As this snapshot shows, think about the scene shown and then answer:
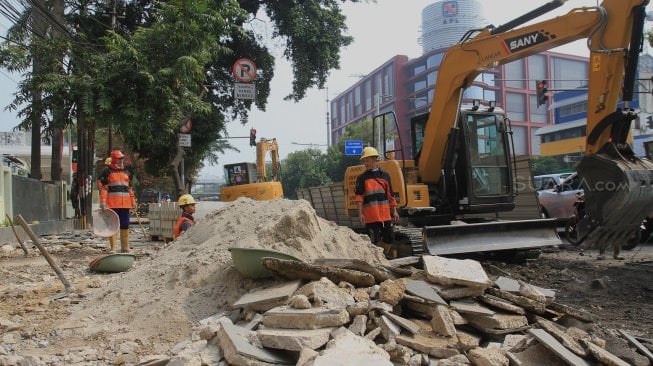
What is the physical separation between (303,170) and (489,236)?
54.9 meters

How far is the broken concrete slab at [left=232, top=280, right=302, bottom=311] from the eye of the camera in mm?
4039

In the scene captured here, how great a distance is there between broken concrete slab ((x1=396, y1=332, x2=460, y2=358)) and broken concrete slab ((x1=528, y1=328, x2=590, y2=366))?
55 cm

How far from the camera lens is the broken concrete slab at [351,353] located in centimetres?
309

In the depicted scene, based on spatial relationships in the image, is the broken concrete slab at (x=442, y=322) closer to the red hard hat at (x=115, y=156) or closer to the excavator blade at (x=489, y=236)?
the excavator blade at (x=489, y=236)

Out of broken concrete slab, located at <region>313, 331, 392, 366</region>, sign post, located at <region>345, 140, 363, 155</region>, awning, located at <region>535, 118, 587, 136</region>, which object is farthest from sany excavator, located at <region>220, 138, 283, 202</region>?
awning, located at <region>535, 118, 587, 136</region>

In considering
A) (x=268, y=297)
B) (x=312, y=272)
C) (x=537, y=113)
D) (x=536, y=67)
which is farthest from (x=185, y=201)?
(x=536, y=67)

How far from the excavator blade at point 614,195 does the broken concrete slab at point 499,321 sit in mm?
3009

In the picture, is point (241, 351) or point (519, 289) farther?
point (519, 289)

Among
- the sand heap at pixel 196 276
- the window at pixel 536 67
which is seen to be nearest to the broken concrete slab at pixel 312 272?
the sand heap at pixel 196 276

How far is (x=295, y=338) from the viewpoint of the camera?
133 inches

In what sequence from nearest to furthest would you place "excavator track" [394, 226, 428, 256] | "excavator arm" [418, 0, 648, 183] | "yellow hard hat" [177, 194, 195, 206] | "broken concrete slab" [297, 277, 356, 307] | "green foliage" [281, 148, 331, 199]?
"broken concrete slab" [297, 277, 356, 307], "excavator arm" [418, 0, 648, 183], "excavator track" [394, 226, 428, 256], "yellow hard hat" [177, 194, 195, 206], "green foliage" [281, 148, 331, 199]

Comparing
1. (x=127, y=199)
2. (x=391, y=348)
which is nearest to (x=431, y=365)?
(x=391, y=348)

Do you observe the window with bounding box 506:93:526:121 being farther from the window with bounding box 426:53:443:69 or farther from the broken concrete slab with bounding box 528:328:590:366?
the broken concrete slab with bounding box 528:328:590:366

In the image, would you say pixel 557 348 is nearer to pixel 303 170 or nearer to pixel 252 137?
pixel 252 137
